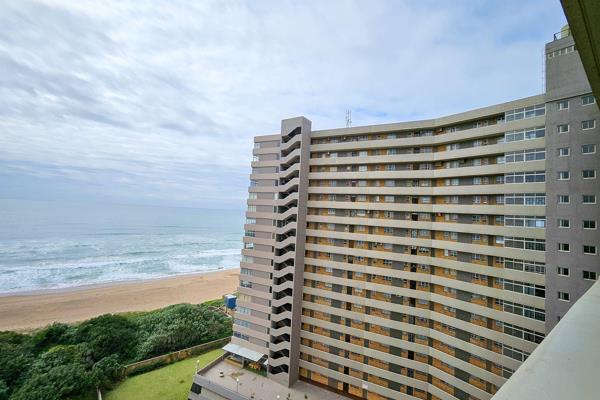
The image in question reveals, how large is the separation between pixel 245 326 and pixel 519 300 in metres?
27.4

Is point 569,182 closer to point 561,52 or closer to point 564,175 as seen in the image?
point 564,175

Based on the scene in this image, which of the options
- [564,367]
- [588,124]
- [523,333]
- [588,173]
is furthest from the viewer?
[523,333]

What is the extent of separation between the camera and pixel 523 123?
74.1 ft

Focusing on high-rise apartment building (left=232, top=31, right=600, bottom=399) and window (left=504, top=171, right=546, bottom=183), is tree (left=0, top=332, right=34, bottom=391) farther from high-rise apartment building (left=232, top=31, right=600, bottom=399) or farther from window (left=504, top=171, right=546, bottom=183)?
window (left=504, top=171, right=546, bottom=183)

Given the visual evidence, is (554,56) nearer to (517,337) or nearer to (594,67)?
(517,337)

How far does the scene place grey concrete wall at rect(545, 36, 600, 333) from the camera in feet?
61.5

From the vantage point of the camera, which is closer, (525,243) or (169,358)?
(525,243)

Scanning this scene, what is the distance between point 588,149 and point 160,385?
145ft

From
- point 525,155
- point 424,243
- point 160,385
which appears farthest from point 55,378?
point 525,155

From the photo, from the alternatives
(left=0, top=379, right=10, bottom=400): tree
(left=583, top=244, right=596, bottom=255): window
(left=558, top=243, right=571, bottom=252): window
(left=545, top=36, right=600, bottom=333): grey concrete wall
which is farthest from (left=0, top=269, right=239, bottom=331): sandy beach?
(left=583, top=244, right=596, bottom=255): window

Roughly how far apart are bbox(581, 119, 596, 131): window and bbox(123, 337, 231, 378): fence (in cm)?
4661

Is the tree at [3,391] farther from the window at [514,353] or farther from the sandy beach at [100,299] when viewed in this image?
the window at [514,353]

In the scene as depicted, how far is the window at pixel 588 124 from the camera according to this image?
62.1ft

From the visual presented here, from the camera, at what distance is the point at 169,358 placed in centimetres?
3681
